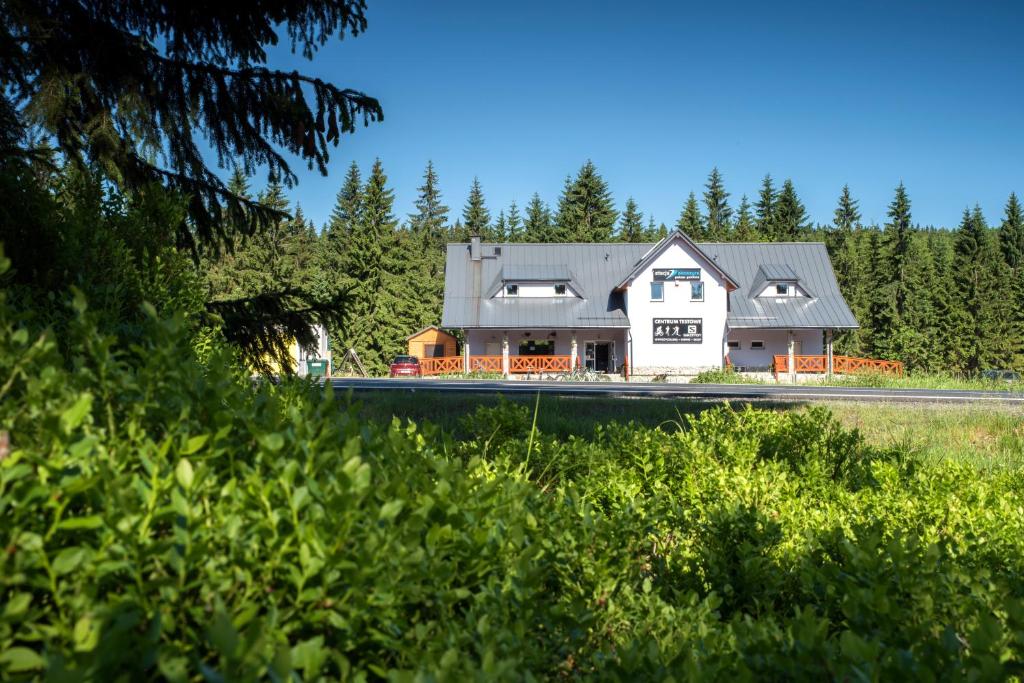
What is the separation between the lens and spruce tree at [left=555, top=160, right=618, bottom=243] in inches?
2345

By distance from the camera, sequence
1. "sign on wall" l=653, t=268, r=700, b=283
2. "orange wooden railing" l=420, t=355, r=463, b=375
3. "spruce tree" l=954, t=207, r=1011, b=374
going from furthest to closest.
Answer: "spruce tree" l=954, t=207, r=1011, b=374, "orange wooden railing" l=420, t=355, r=463, b=375, "sign on wall" l=653, t=268, r=700, b=283

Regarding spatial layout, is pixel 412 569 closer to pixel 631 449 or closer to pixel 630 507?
pixel 630 507

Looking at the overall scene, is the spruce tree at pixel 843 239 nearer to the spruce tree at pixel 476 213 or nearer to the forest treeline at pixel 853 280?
the forest treeline at pixel 853 280

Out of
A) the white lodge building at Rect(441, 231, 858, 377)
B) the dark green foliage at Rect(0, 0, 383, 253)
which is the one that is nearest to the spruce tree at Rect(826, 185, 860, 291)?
the white lodge building at Rect(441, 231, 858, 377)

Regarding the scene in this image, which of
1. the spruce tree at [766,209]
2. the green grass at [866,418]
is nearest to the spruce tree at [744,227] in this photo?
the spruce tree at [766,209]

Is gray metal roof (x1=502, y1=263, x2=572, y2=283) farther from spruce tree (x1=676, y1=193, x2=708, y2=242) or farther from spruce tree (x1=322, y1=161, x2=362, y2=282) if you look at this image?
spruce tree (x1=676, y1=193, x2=708, y2=242)

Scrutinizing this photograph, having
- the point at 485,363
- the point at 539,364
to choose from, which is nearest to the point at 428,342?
the point at 485,363

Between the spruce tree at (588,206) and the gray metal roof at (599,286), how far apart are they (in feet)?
66.8

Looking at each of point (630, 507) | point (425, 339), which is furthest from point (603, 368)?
point (630, 507)

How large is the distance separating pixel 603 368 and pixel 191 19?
35076 millimetres

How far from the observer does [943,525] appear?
4090 millimetres

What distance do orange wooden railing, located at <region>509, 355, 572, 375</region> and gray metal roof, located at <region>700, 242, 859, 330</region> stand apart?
8.91 metres

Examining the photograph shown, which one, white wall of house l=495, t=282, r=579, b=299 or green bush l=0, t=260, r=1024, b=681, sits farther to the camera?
white wall of house l=495, t=282, r=579, b=299

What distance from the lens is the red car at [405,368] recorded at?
3609 cm
